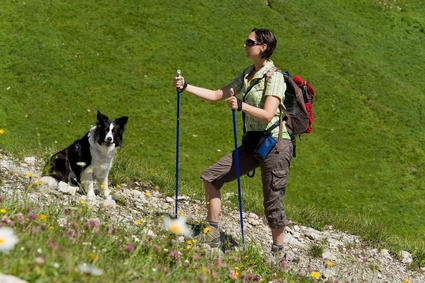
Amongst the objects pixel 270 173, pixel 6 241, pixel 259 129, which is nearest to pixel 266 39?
pixel 259 129

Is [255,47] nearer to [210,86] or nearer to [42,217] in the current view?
[42,217]

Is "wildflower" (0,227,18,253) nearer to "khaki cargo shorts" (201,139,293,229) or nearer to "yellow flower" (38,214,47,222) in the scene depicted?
"yellow flower" (38,214,47,222)

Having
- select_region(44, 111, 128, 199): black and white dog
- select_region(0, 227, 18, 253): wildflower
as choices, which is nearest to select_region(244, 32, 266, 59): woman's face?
select_region(44, 111, 128, 199): black and white dog

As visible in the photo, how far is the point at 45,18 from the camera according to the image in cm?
2794

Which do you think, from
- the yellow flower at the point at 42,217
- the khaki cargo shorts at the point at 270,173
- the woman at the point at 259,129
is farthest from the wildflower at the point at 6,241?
the khaki cargo shorts at the point at 270,173

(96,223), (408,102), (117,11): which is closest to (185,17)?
(117,11)

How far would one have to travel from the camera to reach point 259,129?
322 inches

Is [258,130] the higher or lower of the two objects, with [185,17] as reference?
higher

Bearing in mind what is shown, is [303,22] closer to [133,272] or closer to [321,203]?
[321,203]

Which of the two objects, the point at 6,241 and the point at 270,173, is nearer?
the point at 6,241

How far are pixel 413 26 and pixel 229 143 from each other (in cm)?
2031

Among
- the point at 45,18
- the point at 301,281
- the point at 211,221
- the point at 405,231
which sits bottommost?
the point at 405,231

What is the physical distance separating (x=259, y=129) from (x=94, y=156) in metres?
3.51

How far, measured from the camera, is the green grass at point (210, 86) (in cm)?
2245
